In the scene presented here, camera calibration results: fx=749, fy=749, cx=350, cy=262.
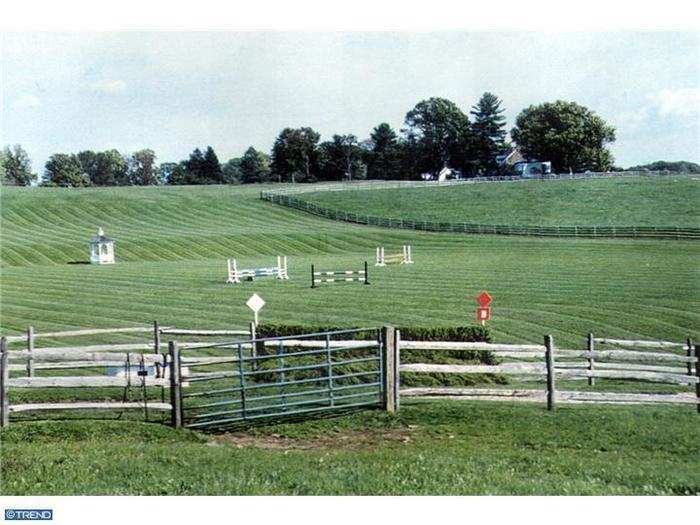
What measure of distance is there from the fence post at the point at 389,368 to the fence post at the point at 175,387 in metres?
3.48

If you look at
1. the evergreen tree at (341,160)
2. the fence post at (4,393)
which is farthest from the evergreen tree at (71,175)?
the fence post at (4,393)

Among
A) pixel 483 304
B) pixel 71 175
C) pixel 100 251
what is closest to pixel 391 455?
pixel 483 304

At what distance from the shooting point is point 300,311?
25.9 meters

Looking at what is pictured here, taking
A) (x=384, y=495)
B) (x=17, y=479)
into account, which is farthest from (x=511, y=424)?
(x=17, y=479)

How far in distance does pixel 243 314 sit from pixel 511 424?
→ 14617mm

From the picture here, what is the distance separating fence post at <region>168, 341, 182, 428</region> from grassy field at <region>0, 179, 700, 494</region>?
18.8 inches

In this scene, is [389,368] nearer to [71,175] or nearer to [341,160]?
[341,160]

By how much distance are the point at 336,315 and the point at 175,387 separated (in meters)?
12.7

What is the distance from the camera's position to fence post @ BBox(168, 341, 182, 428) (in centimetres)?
1253

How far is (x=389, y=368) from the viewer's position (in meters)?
12.9

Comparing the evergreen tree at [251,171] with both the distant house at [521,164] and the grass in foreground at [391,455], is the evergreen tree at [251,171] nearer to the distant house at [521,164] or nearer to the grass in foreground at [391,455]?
the distant house at [521,164]

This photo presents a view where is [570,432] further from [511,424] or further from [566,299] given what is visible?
[566,299]

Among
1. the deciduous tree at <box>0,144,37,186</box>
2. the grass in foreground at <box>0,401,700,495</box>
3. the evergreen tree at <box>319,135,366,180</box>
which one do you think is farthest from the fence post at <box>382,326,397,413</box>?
the evergreen tree at <box>319,135,366,180</box>

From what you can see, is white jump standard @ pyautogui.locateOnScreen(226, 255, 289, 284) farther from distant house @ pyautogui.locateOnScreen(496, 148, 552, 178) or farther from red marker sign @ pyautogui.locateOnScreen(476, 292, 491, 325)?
distant house @ pyautogui.locateOnScreen(496, 148, 552, 178)
